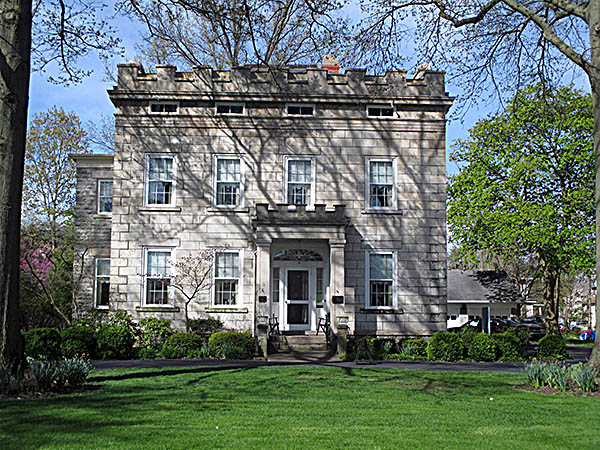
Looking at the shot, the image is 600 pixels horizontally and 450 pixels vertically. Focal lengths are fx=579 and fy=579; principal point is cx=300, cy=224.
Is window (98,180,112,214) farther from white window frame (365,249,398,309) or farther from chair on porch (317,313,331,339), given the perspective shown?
white window frame (365,249,398,309)

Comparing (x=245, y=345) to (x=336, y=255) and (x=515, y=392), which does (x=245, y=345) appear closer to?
(x=336, y=255)

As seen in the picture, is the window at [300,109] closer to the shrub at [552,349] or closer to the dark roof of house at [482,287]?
the shrub at [552,349]

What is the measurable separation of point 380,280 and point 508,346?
4.82 m

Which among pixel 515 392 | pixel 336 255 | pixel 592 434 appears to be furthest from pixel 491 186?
pixel 592 434

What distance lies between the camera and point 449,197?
32.7 meters

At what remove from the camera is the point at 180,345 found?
59.8 feet

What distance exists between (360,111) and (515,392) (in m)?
12.6

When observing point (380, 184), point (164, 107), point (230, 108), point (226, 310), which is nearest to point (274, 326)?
point (226, 310)

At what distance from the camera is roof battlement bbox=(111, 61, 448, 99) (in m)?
21.2

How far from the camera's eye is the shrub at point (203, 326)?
786 inches

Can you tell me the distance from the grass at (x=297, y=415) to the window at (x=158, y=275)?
25.6 feet

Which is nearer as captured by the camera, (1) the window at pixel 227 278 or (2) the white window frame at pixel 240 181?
(1) the window at pixel 227 278

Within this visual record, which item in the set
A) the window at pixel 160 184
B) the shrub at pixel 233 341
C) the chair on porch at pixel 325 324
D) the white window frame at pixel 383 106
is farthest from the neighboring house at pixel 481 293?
the window at pixel 160 184

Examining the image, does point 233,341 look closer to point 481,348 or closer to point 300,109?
point 481,348
